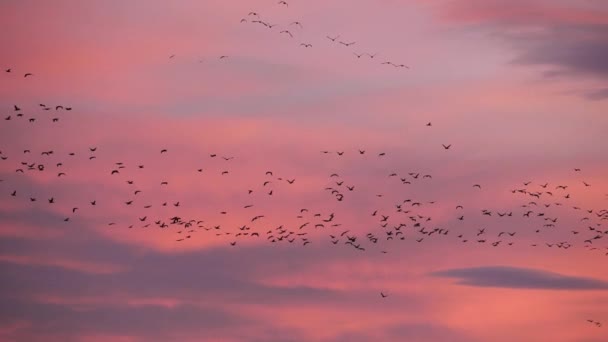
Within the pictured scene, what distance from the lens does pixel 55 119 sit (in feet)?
Result: 374

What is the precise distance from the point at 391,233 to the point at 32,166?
35513mm

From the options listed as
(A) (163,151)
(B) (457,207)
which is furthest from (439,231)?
(A) (163,151)

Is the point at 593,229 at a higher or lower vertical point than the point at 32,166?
lower

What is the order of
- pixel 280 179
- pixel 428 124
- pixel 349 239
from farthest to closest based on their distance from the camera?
pixel 349 239, pixel 280 179, pixel 428 124

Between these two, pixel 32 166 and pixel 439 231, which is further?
pixel 439 231

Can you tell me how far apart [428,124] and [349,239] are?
2052cm

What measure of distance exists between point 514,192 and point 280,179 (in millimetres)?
24010

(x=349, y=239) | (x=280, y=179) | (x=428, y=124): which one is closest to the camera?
(x=428, y=124)

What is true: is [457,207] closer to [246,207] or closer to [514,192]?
[514,192]

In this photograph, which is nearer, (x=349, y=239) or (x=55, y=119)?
(x=55, y=119)

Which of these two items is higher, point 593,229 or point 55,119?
point 55,119

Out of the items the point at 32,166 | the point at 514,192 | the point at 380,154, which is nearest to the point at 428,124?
the point at 380,154

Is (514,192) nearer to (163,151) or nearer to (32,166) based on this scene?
(163,151)

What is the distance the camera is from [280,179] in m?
117
